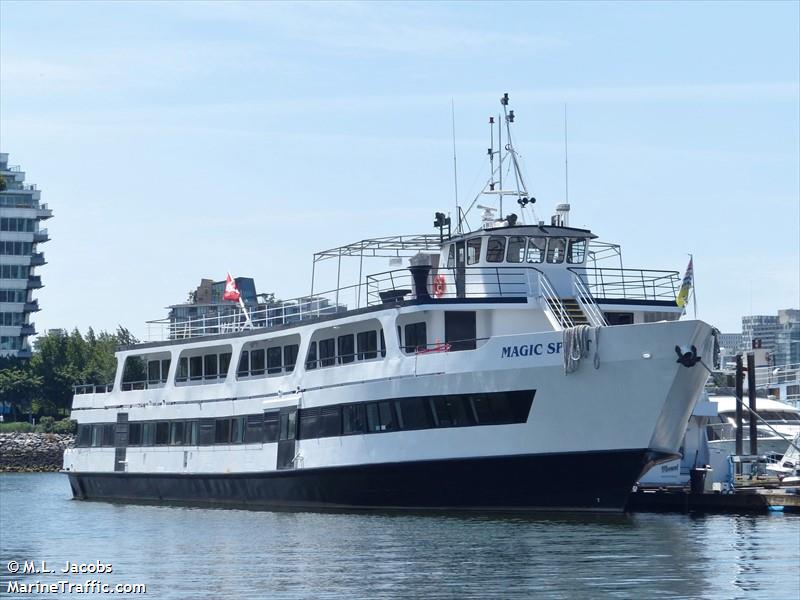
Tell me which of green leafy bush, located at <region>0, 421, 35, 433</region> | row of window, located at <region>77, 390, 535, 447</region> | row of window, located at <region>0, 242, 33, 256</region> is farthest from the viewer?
row of window, located at <region>0, 242, 33, 256</region>

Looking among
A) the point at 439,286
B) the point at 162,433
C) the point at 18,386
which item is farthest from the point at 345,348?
the point at 18,386

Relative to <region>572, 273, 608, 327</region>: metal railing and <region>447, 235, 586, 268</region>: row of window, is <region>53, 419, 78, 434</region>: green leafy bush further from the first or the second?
<region>572, 273, 608, 327</region>: metal railing

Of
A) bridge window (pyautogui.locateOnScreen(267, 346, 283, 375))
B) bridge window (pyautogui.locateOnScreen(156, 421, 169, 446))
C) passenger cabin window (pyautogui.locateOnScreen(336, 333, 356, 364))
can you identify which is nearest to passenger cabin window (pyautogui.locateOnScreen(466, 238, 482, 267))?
passenger cabin window (pyautogui.locateOnScreen(336, 333, 356, 364))

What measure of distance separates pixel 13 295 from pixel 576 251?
106m

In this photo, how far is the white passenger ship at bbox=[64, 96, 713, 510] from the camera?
105 feet

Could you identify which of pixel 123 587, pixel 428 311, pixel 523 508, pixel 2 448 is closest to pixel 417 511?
pixel 523 508

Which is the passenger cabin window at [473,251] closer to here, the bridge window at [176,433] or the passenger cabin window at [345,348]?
the passenger cabin window at [345,348]

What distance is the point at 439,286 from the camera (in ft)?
123

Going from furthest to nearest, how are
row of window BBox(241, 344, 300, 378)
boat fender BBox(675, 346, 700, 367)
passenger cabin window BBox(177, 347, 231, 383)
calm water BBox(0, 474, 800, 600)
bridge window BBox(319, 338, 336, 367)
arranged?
1. passenger cabin window BBox(177, 347, 231, 383)
2. row of window BBox(241, 344, 300, 378)
3. bridge window BBox(319, 338, 336, 367)
4. boat fender BBox(675, 346, 700, 367)
5. calm water BBox(0, 474, 800, 600)

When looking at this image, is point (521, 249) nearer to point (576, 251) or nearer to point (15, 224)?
point (576, 251)

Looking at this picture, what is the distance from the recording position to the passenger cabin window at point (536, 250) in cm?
3731

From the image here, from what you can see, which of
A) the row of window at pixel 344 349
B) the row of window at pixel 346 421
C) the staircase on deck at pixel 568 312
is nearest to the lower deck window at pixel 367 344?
the row of window at pixel 344 349

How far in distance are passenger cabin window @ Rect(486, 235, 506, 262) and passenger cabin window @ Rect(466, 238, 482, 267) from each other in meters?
0.30

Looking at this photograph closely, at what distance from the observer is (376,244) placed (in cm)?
3978
